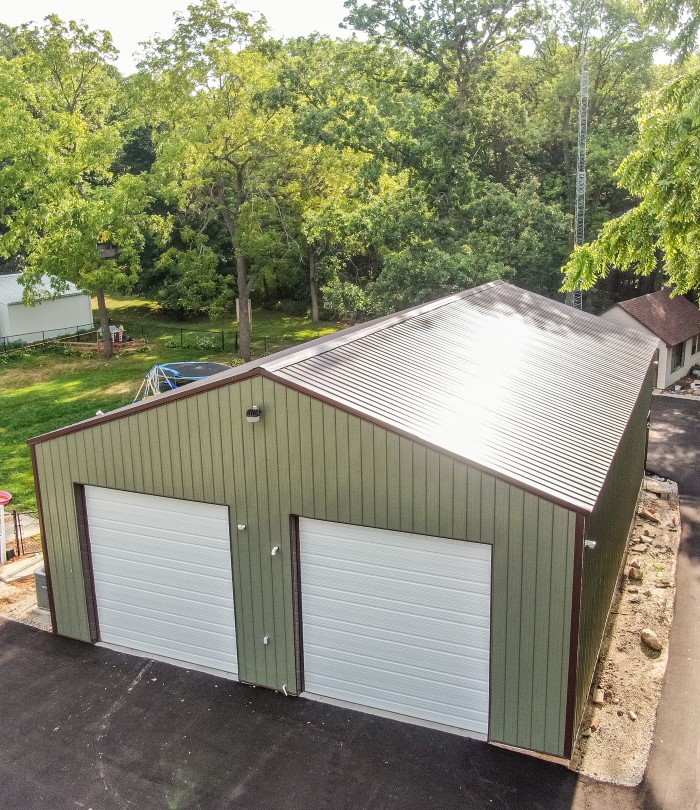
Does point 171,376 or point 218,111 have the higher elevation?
point 218,111

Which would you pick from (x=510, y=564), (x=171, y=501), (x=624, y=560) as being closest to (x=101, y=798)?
(x=171, y=501)

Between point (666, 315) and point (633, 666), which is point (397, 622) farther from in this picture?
point (666, 315)

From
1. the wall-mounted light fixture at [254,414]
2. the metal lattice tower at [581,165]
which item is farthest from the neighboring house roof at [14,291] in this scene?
the wall-mounted light fixture at [254,414]

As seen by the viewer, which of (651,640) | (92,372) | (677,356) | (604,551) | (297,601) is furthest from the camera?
(92,372)

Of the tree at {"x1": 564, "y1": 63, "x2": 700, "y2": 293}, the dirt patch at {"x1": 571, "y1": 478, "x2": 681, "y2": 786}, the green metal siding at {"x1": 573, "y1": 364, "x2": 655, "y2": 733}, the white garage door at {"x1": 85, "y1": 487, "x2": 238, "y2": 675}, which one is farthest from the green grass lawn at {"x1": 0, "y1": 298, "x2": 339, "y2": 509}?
the tree at {"x1": 564, "y1": 63, "x2": 700, "y2": 293}

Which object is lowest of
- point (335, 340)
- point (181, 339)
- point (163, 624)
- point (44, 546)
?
point (181, 339)

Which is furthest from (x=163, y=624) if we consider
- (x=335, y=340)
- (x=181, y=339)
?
(x=181, y=339)

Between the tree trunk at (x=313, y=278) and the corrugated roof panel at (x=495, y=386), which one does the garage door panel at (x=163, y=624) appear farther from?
the tree trunk at (x=313, y=278)

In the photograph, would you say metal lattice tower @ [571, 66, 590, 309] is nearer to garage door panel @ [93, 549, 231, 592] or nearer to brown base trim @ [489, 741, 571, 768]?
garage door panel @ [93, 549, 231, 592]

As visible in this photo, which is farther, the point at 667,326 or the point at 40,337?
the point at 40,337
